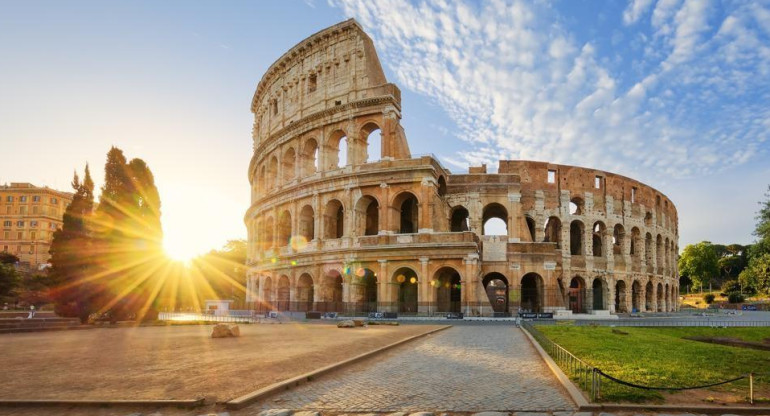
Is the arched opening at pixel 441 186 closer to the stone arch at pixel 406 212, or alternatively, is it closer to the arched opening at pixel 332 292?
the stone arch at pixel 406 212

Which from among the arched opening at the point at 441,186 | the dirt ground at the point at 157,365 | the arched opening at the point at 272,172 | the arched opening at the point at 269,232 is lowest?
the dirt ground at the point at 157,365

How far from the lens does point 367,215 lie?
40.2m

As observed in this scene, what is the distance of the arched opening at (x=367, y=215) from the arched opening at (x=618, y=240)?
22702mm

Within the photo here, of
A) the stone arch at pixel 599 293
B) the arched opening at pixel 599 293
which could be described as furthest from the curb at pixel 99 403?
the arched opening at pixel 599 293

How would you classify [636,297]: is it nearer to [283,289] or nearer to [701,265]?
[283,289]

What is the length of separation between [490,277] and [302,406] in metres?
34.5

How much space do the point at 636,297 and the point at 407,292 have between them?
1018 inches

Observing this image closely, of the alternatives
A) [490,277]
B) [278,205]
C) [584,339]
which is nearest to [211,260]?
[278,205]

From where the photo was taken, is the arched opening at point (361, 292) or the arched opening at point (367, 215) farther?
the arched opening at point (367, 215)

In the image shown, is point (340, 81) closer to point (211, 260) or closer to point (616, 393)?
point (616, 393)

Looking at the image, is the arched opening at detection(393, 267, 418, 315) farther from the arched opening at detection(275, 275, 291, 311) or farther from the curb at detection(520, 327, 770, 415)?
the curb at detection(520, 327, 770, 415)

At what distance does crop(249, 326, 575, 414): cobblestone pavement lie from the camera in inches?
285

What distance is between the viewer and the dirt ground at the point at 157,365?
8.08 m

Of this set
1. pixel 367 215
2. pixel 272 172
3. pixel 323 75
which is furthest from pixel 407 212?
pixel 272 172
